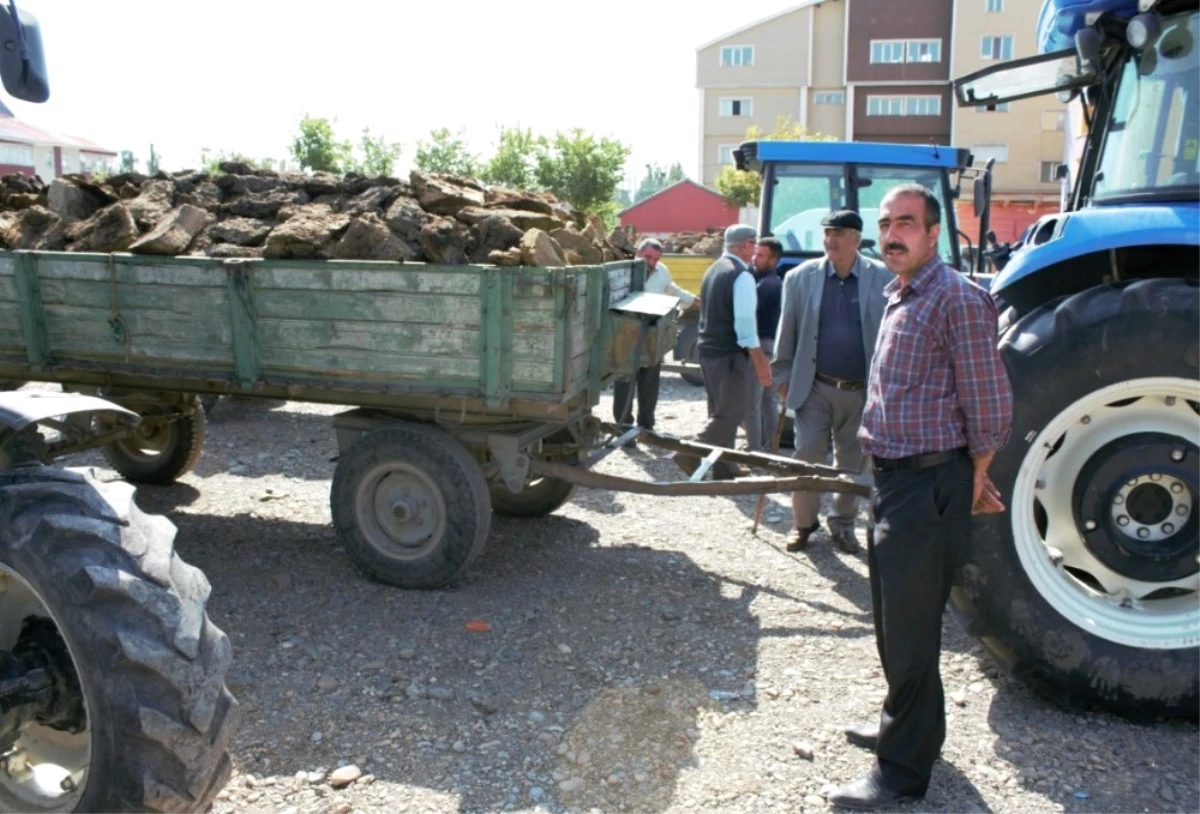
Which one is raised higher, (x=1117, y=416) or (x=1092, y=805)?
(x=1117, y=416)

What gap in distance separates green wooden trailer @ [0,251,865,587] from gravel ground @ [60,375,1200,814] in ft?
1.65

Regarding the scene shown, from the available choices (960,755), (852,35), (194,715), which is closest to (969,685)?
(960,755)

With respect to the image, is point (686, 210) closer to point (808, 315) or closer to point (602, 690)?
point (808, 315)

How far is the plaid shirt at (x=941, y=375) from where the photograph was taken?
2.90m

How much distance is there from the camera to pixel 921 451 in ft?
9.70

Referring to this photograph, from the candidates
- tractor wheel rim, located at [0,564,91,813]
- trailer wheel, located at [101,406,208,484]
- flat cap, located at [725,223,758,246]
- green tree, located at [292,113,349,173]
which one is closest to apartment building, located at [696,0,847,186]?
green tree, located at [292,113,349,173]

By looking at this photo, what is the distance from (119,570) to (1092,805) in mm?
2840

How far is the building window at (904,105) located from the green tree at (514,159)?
16.8 meters

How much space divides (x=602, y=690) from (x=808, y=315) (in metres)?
2.39

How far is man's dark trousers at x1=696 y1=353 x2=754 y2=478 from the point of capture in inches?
261

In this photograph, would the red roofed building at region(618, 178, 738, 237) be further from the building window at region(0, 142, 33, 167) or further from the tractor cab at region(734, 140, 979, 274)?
the tractor cab at region(734, 140, 979, 274)

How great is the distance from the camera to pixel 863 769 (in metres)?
3.33

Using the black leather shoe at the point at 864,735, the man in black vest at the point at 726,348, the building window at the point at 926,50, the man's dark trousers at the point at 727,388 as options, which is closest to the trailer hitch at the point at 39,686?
the black leather shoe at the point at 864,735

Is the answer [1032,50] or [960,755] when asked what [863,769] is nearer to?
[960,755]
